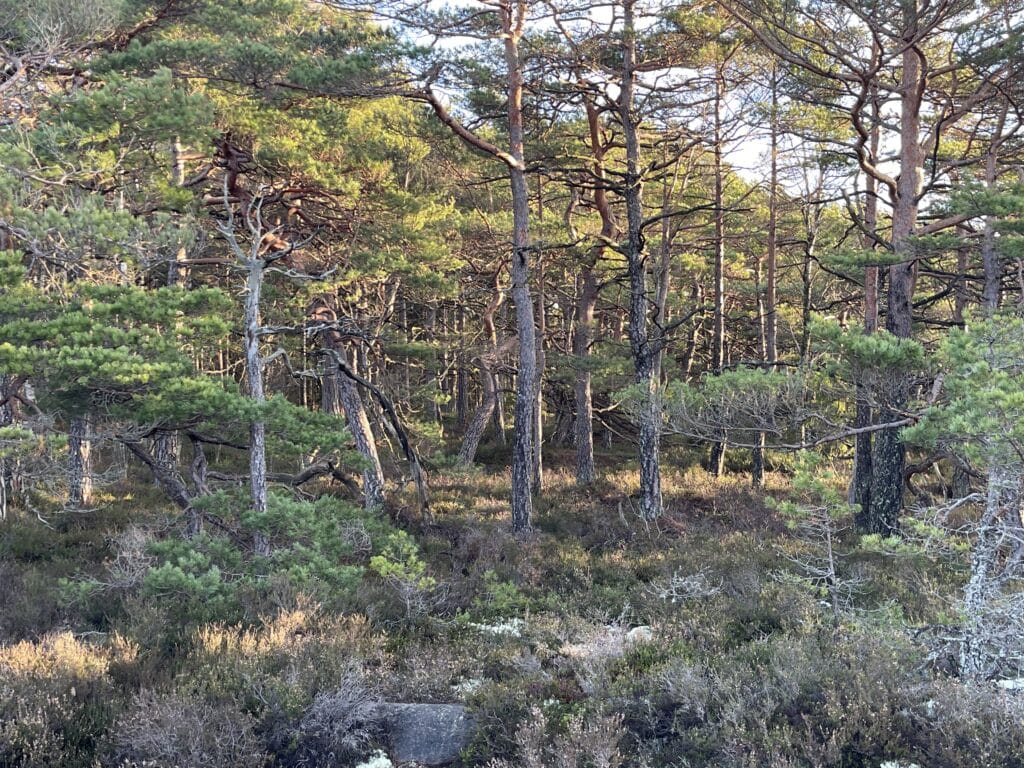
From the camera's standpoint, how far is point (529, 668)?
21.0 feet

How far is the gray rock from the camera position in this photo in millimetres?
5426

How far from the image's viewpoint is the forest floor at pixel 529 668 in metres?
4.92

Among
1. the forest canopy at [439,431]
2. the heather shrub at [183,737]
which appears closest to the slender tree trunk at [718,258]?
the forest canopy at [439,431]

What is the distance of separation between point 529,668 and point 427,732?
1207 millimetres

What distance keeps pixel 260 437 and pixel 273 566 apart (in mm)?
1579

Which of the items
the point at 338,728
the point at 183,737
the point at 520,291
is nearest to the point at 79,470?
the point at 520,291

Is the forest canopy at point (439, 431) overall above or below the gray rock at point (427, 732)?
above

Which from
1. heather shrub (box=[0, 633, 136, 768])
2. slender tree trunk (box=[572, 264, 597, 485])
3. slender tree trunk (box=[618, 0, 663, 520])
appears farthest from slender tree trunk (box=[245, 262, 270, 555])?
slender tree trunk (box=[572, 264, 597, 485])

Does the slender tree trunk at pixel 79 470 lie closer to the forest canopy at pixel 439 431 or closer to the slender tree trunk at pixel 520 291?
the forest canopy at pixel 439 431

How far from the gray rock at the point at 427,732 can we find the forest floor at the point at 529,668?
0.16 metres

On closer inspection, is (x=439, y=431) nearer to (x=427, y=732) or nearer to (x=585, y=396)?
(x=585, y=396)

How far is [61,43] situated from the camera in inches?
380

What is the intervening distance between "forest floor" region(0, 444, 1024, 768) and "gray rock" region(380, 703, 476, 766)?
0.16 metres

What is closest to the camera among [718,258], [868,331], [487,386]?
[868,331]
